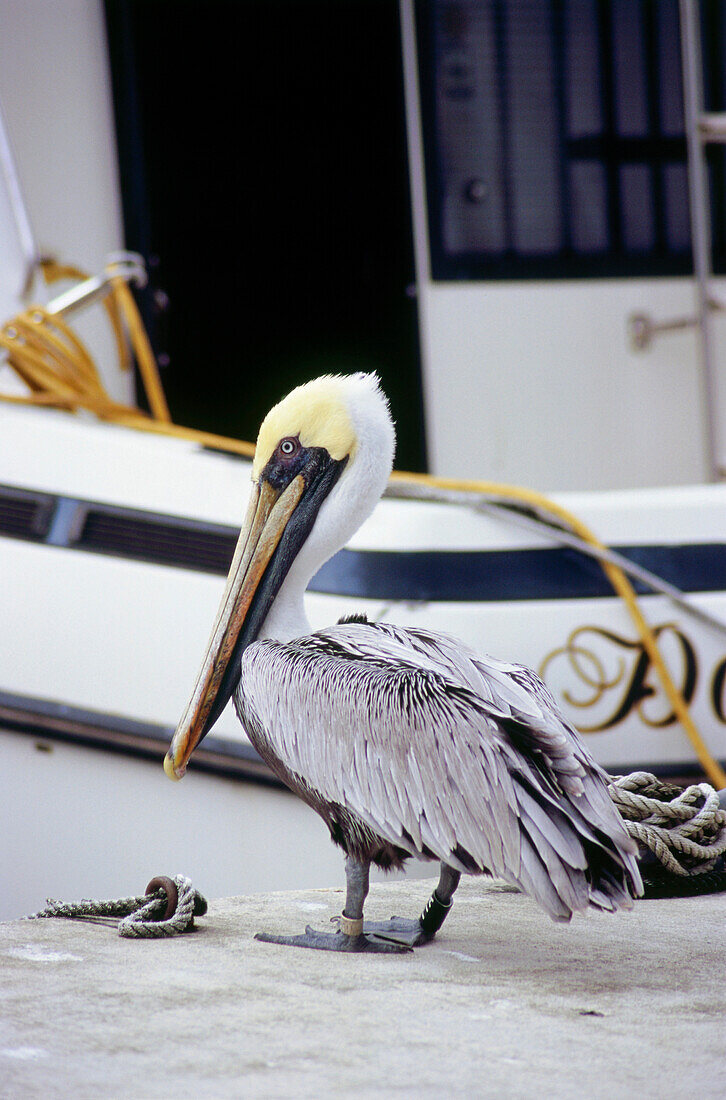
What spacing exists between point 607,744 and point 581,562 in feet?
1.26

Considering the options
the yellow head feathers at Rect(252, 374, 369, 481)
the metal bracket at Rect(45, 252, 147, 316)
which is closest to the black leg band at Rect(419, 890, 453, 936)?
the yellow head feathers at Rect(252, 374, 369, 481)

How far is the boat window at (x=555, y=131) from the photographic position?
4000 mm

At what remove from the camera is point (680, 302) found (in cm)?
426

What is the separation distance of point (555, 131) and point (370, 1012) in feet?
10.8

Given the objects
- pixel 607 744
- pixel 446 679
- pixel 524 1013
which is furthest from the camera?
pixel 607 744

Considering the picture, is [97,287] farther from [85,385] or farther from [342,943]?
[342,943]

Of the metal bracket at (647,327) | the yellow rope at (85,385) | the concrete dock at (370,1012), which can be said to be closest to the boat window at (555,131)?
the metal bracket at (647,327)

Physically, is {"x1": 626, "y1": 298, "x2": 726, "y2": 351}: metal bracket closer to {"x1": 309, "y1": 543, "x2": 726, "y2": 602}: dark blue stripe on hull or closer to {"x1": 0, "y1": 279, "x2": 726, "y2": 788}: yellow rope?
{"x1": 0, "y1": 279, "x2": 726, "y2": 788}: yellow rope

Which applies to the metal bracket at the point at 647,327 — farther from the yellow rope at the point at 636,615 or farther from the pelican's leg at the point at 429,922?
the pelican's leg at the point at 429,922

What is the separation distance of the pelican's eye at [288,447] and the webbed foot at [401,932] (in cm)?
72

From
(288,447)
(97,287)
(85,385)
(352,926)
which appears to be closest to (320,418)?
(288,447)

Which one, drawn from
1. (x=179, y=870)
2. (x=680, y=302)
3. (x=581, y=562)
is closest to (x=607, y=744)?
(x=581, y=562)

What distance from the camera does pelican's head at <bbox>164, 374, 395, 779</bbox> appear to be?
6.21 ft

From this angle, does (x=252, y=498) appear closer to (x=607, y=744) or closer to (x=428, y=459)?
(x=607, y=744)
